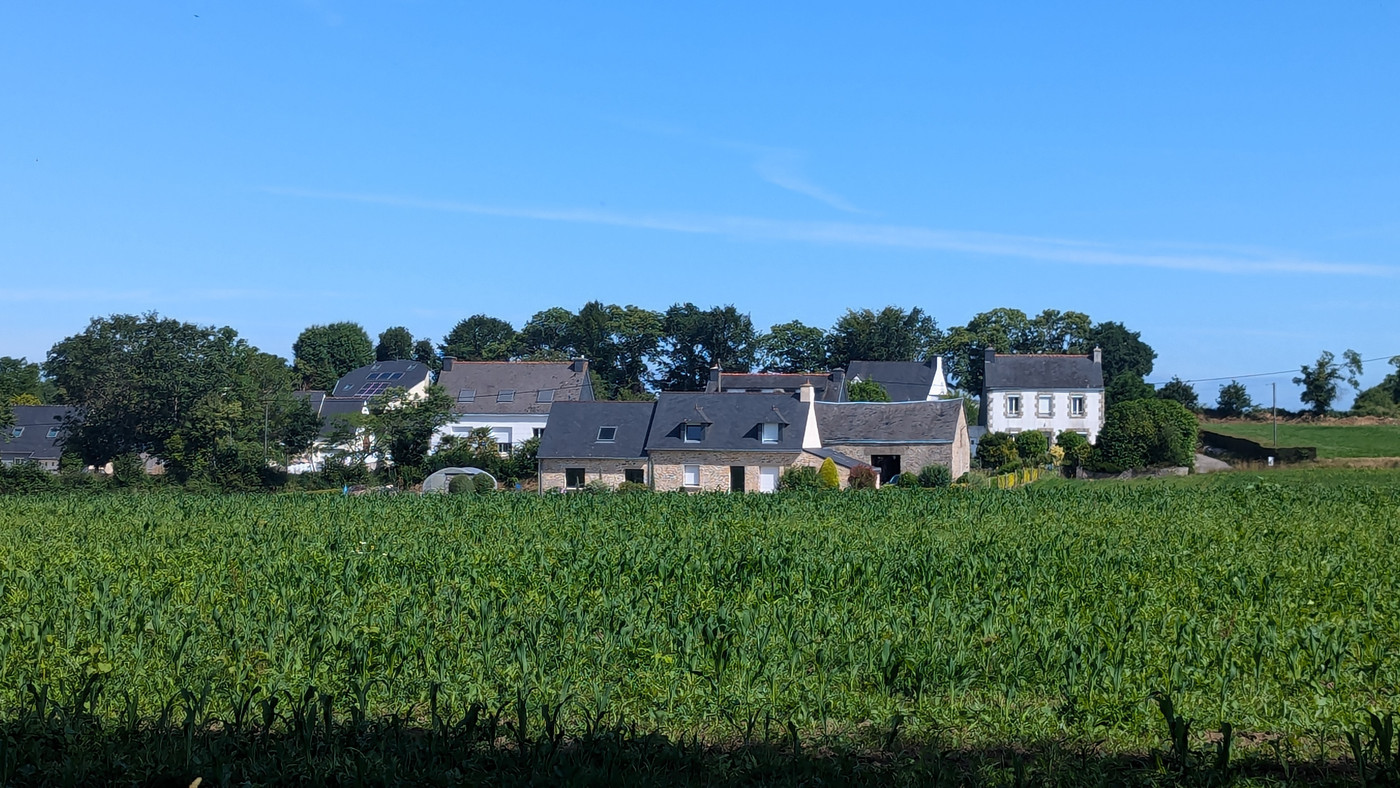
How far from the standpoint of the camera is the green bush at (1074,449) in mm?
55938

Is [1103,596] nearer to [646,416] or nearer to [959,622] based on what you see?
[959,622]

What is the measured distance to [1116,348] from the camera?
369 feet

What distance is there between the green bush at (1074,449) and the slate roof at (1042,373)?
1135cm

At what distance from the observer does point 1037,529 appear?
19969 millimetres

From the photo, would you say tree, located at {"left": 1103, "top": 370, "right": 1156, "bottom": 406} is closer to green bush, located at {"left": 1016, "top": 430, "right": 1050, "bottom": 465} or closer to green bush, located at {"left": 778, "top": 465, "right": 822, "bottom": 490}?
green bush, located at {"left": 1016, "top": 430, "right": 1050, "bottom": 465}

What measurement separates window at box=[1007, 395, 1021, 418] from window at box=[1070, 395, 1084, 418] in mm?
3497

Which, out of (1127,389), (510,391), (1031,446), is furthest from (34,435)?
(1127,389)

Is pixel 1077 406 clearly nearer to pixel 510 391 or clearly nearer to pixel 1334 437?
pixel 1334 437

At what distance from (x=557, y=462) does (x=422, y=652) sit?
39778 mm

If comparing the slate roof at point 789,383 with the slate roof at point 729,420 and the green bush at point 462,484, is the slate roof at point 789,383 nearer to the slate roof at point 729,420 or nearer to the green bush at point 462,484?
the slate roof at point 729,420

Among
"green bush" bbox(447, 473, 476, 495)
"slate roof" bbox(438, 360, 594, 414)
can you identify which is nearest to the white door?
"green bush" bbox(447, 473, 476, 495)

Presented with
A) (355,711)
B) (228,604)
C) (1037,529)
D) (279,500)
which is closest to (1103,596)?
(1037,529)

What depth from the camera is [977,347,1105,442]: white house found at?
7294cm

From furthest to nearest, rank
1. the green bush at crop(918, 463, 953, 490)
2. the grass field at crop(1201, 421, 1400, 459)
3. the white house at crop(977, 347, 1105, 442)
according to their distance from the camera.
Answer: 1. the white house at crop(977, 347, 1105, 442)
2. the grass field at crop(1201, 421, 1400, 459)
3. the green bush at crop(918, 463, 953, 490)
